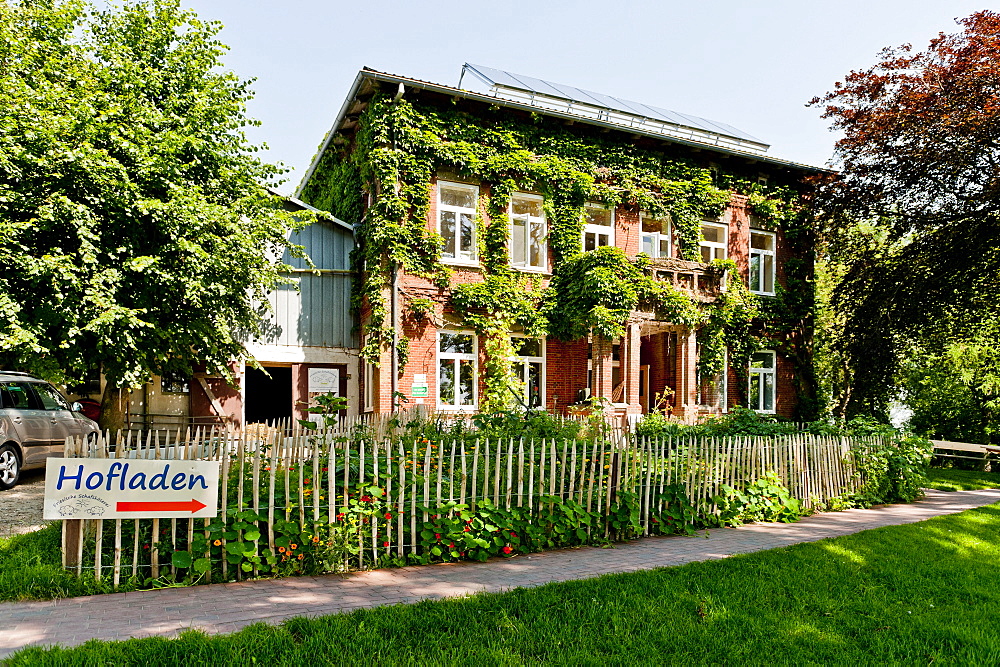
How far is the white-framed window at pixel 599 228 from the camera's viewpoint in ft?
65.5

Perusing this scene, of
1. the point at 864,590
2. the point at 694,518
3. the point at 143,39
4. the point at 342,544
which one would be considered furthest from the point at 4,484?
the point at 864,590

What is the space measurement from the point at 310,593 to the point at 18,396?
9319mm

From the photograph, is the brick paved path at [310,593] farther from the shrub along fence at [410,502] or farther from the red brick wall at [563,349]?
the red brick wall at [563,349]

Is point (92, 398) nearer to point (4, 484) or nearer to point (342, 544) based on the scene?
point (4, 484)

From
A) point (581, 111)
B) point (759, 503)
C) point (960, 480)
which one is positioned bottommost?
point (960, 480)

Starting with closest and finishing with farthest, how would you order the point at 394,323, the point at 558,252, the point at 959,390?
the point at 394,323
the point at 558,252
the point at 959,390

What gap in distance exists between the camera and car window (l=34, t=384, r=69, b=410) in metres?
12.7

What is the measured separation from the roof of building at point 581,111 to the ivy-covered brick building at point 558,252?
2.6 inches

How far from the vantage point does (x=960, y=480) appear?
16641mm

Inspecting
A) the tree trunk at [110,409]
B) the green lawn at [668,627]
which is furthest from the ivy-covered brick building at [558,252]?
the green lawn at [668,627]

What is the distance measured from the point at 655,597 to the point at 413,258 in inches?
506

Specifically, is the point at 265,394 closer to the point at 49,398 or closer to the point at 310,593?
the point at 49,398

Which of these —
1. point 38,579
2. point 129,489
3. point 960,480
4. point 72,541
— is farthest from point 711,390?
point 38,579

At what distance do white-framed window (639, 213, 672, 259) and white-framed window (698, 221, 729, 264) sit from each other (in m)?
1.38
